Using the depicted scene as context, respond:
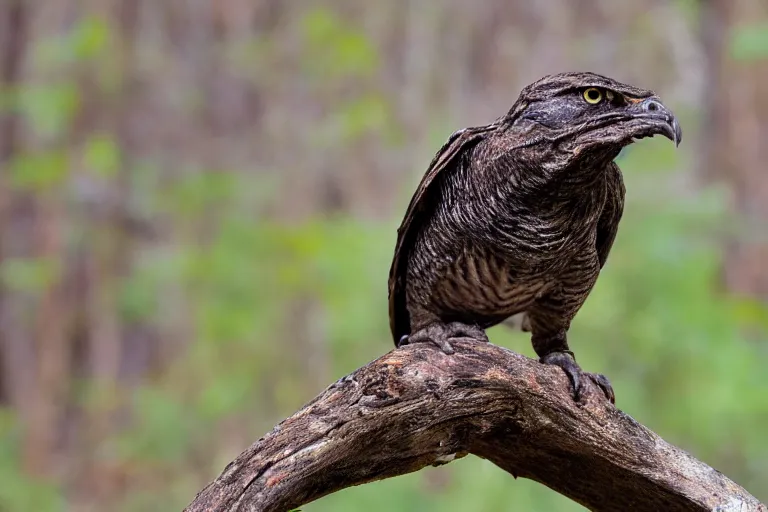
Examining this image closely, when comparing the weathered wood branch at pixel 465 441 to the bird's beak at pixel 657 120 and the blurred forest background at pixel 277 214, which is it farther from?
the blurred forest background at pixel 277 214

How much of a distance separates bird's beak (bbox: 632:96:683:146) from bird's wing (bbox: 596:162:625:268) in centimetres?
40

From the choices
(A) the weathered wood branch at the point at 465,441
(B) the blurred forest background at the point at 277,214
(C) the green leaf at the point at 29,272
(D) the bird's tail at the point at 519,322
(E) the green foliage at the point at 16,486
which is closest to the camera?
(A) the weathered wood branch at the point at 465,441

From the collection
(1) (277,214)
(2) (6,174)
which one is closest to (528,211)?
(1) (277,214)

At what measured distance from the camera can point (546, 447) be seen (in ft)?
9.79

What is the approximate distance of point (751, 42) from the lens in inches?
274

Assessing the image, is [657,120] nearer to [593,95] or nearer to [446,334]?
[593,95]

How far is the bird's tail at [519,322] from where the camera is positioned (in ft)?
11.8

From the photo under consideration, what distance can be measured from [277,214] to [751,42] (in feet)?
16.9

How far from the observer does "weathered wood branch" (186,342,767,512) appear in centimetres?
246

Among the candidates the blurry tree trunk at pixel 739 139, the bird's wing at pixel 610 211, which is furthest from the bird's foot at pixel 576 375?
the blurry tree trunk at pixel 739 139

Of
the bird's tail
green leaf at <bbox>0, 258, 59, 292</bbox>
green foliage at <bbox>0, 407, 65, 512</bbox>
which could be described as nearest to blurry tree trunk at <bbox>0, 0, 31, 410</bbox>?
green leaf at <bbox>0, 258, 59, 292</bbox>

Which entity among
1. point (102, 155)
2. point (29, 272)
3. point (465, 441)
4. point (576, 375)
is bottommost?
point (465, 441)

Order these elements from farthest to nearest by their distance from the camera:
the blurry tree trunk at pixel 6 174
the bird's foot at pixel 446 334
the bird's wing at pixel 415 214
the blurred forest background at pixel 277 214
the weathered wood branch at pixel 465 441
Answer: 1. the blurry tree trunk at pixel 6 174
2. the blurred forest background at pixel 277 214
3. the bird's wing at pixel 415 214
4. the bird's foot at pixel 446 334
5. the weathered wood branch at pixel 465 441

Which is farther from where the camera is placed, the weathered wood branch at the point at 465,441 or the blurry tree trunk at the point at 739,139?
the blurry tree trunk at the point at 739,139
